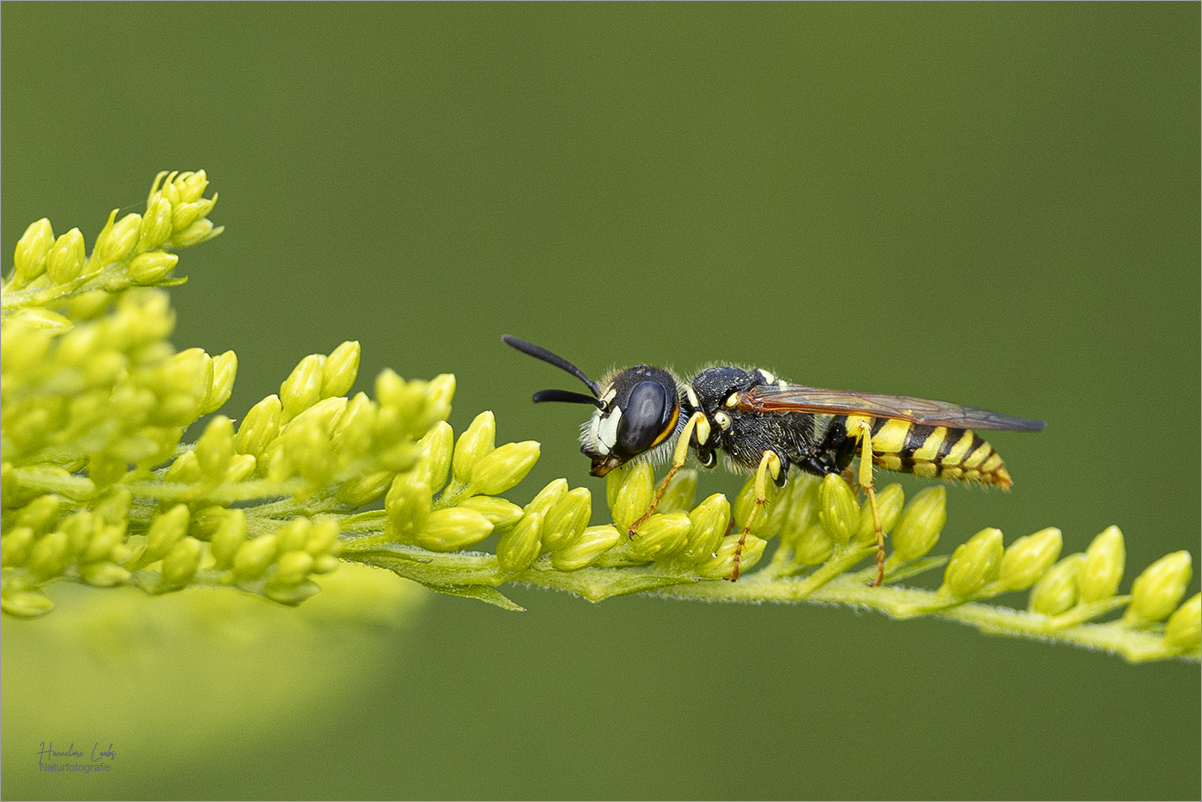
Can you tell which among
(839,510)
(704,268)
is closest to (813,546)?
(839,510)

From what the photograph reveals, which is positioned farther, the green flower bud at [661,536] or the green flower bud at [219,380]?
the green flower bud at [661,536]

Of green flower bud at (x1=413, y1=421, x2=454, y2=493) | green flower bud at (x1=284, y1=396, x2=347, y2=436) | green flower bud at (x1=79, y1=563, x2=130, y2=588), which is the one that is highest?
green flower bud at (x1=284, y1=396, x2=347, y2=436)

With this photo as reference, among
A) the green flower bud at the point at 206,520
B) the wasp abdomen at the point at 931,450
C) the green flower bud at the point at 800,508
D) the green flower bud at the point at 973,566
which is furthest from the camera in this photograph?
the wasp abdomen at the point at 931,450

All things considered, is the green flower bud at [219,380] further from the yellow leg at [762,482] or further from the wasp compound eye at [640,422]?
the wasp compound eye at [640,422]

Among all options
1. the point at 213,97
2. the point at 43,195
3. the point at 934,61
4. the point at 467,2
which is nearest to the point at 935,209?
the point at 934,61

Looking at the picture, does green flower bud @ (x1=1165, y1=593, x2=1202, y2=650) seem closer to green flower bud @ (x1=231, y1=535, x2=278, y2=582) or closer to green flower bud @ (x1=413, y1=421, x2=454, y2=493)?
green flower bud @ (x1=413, y1=421, x2=454, y2=493)

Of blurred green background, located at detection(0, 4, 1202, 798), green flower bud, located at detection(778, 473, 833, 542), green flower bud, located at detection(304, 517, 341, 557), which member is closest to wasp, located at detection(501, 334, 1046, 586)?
green flower bud, located at detection(778, 473, 833, 542)

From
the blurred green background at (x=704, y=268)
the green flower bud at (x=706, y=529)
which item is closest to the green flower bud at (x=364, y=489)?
the green flower bud at (x=706, y=529)
